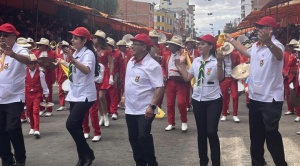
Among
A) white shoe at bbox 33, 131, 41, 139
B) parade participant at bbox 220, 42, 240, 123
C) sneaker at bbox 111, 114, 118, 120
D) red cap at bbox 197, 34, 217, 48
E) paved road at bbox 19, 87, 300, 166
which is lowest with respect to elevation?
paved road at bbox 19, 87, 300, 166

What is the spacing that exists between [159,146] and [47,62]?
4.41 metres

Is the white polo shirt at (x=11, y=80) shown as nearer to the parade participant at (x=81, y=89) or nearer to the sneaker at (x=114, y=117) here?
the parade participant at (x=81, y=89)

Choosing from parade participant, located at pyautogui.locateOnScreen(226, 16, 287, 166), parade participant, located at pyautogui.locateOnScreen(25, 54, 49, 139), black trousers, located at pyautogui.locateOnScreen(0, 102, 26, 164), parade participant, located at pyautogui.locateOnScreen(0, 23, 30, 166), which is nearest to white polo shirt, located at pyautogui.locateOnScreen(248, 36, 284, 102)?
parade participant, located at pyautogui.locateOnScreen(226, 16, 287, 166)

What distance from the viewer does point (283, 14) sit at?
19.1m

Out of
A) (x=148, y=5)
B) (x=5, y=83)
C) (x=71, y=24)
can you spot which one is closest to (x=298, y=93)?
(x=5, y=83)

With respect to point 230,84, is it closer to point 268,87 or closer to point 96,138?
point 96,138

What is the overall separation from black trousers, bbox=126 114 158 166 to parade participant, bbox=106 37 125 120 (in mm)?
5118

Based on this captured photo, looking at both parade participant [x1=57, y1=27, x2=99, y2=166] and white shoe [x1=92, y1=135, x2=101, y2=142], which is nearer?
parade participant [x1=57, y1=27, x2=99, y2=166]

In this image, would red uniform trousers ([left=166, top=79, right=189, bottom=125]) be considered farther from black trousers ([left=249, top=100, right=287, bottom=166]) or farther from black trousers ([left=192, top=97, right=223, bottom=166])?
black trousers ([left=249, top=100, right=287, bottom=166])

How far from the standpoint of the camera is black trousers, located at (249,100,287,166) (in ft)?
17.7

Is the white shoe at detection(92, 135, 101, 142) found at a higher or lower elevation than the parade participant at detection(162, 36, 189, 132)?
lower

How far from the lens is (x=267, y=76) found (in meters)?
5.43

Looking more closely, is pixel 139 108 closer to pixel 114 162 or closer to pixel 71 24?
pixel 114 162

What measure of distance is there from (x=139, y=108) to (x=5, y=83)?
1953 millimetres
